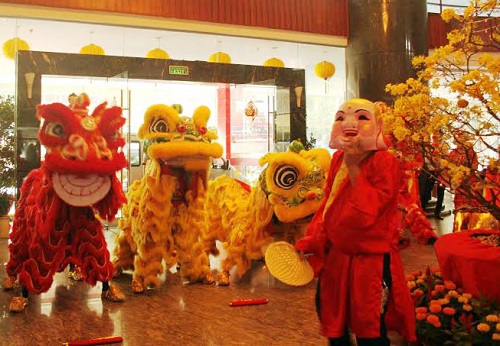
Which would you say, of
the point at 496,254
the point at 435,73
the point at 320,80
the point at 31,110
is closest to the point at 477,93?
the point at 435,73

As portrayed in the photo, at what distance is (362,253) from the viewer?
2.20 m

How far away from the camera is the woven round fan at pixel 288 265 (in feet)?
7.66

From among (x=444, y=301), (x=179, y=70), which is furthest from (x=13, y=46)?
(x=444, y=301)

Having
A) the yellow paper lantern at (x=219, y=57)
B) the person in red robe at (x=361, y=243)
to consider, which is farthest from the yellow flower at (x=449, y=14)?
the yellow paper lantern at (x=219, y=57)

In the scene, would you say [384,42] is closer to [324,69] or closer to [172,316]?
[324,69]

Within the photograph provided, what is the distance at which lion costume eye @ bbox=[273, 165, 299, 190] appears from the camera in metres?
3.73

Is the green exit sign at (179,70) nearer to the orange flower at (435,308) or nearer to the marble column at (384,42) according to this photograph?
the marble column at (384,42)

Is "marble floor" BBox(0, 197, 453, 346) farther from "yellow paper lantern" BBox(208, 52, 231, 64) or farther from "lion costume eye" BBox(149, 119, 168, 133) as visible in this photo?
"yellow paper lantern" BBox(208, 52, 231, 64)

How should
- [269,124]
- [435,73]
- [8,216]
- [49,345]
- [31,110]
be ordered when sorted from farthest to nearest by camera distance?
1. [269,124]
2. [8,216]
3. [31,110]
4. [49,345]
5. [435,73]

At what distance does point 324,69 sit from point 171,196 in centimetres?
488

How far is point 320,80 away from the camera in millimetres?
9008

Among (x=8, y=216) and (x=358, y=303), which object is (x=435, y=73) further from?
(x=8, y=216)

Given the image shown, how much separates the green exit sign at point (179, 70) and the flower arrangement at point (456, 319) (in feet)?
15.5

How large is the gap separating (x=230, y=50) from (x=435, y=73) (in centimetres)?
577
